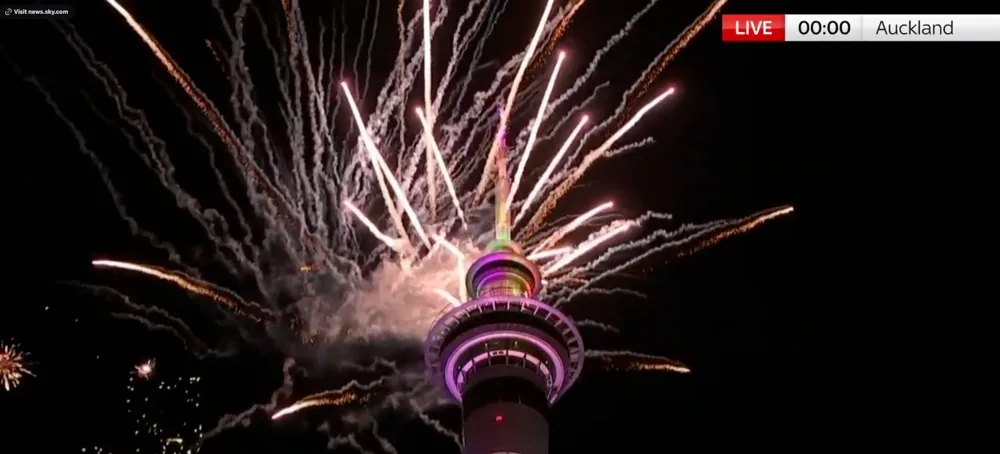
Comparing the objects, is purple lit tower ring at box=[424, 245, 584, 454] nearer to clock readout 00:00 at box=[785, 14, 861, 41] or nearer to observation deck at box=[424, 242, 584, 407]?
observation deck at box=[424, 242, 584, 407]

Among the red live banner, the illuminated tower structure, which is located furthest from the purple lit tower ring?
the red live banner

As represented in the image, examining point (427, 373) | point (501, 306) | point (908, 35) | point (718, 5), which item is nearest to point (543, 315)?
point (501, 306)

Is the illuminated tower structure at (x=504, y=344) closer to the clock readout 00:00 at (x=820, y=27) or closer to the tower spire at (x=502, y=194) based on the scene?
the tower spire at (x=502, y=194)

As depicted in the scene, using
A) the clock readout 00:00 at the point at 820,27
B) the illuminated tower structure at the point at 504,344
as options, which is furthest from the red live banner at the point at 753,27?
the illuminated tower structure at the point at 504,344

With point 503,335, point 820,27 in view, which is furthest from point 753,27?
point 503,335

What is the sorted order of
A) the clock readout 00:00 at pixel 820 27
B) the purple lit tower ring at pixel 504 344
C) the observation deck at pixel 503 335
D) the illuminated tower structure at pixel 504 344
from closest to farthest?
the clock readout 00:00 at pixel 820 27
the illuminated tower structure at pixel 504 344
the purple lit tower ring at pixel 504 344
the observation deck at pixel 503 335

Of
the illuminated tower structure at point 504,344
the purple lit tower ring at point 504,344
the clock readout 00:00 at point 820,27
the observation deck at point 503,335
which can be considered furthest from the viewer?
the observation deck at point 503,335

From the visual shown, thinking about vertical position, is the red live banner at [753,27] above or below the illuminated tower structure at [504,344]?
above

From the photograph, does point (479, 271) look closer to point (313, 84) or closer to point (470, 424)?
point (470, 424)
